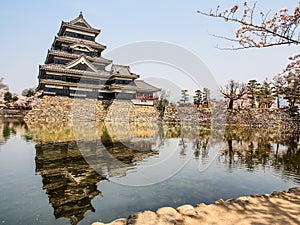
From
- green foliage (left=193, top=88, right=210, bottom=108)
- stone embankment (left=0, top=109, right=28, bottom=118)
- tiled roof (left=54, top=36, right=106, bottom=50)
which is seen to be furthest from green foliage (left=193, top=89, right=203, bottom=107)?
stone embankment (left=0, top=109, right=28, bottom=118)

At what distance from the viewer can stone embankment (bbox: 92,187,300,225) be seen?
3.01 meters

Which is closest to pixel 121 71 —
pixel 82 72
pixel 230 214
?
pixel 82 72

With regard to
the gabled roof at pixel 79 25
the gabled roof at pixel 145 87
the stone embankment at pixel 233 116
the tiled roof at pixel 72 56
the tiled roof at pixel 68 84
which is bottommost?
the stone embankment at pixel 233 116

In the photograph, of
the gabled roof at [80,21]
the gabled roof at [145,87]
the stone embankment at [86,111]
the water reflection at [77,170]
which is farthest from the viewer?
the gabled roof at [145,87]

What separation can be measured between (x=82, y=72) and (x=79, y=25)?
7304mm

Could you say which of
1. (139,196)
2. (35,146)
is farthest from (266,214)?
(35,146)

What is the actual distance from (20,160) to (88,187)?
3578 mm

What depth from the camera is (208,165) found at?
7062 millimetres

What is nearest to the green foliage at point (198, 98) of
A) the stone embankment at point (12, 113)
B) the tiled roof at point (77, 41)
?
the tiled roof at point (77, 41)

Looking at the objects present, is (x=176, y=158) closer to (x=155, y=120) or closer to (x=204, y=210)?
(x=204, y=210)

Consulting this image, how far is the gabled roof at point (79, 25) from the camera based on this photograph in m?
24.9

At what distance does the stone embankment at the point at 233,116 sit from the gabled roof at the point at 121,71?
26.7 ft

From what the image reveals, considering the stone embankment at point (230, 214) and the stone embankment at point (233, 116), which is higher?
the stone embankment at point (233, 116)

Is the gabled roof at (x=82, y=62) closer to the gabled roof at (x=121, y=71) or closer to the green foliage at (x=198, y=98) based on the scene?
the gabled roof at (x=121, y=71)
